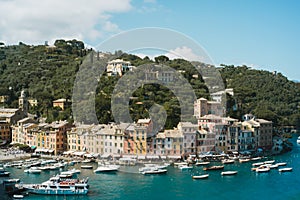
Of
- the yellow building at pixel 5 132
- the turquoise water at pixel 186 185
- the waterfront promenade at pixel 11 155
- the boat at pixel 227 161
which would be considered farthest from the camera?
the yellow building at pixel 5 132

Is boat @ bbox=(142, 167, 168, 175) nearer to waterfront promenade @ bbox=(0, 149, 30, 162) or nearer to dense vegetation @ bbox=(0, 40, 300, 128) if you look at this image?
dense vegetation @ bbox=(0, 40, 300, 128)

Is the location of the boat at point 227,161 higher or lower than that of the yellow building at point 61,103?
lower

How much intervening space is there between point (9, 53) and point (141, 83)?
24116mm

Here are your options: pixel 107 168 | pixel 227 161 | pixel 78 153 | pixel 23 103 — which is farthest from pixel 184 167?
pixel 23 103

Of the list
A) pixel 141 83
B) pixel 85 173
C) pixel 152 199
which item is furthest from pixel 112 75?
pixel 152 199

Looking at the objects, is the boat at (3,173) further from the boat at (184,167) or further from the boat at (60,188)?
the boat at (184,167)

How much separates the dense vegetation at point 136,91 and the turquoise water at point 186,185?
6095 mm

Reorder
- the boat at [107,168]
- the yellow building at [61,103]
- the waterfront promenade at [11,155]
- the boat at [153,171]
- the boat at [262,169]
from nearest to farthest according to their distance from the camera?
the boat at [153,171]
the boat at [107,168]
the boat at [262,169]
the waterfront promenade at [11,155]
the yellow building at [61,103]

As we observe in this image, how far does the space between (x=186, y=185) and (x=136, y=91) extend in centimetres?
1156

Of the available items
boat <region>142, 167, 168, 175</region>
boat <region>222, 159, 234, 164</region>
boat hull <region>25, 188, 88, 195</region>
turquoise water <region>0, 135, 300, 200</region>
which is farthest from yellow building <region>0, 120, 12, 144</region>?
boat <region>222, 159, 234, 164</region>

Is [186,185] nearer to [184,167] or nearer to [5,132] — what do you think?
[184,167]

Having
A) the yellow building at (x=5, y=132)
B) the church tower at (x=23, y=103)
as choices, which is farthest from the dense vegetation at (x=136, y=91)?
the yellow building at (x=5, y=132)

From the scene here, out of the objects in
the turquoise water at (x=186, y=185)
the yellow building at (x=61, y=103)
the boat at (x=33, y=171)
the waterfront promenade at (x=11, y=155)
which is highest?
the yellow building at (x=61, y=103)

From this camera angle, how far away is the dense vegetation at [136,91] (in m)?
25.3
